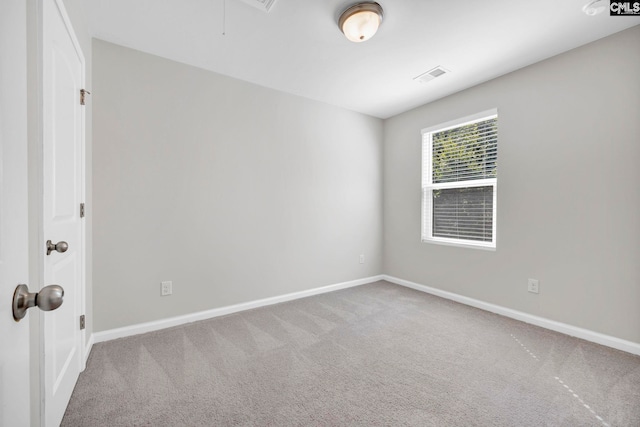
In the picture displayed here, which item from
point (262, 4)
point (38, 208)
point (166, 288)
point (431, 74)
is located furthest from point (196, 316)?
point (431, 74)

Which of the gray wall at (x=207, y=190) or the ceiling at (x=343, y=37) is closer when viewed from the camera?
the ceiling at (x=343, y=37)

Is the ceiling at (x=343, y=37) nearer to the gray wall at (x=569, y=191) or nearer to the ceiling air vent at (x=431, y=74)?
the ceiling air vent at (x=431, y=74)

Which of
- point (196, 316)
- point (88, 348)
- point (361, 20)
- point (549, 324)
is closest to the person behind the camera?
point (361, 20)

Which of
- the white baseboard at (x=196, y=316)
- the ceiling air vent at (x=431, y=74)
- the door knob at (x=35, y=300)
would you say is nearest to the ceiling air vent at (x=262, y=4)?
the ceiling air vent at (x=431, y=74)

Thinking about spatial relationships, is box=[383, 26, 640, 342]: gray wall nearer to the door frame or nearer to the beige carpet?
the beige carpet

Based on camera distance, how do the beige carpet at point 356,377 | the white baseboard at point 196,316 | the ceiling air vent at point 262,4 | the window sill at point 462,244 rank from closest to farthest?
the beige carpet at point 356,377 < the ceiling air vent at point 262,4 < the white baseboard at point 196,316 < the window sill at point 462,244

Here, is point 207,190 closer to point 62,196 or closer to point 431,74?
point 62,196

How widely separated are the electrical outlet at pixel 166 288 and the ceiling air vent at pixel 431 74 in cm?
330

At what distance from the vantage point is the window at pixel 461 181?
3084 mm

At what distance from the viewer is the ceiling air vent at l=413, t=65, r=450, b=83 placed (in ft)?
9.18

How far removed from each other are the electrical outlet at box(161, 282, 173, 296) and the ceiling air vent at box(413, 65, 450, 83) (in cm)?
330

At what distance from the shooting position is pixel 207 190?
280 cm

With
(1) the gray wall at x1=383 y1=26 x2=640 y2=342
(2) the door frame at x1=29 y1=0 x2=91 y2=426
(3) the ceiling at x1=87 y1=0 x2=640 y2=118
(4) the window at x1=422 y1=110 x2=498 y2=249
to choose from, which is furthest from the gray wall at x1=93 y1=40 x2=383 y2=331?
(1) the gray wall at x1=383 y1=26 x2=640 y2=342

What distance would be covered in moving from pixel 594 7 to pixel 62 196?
142 inches
